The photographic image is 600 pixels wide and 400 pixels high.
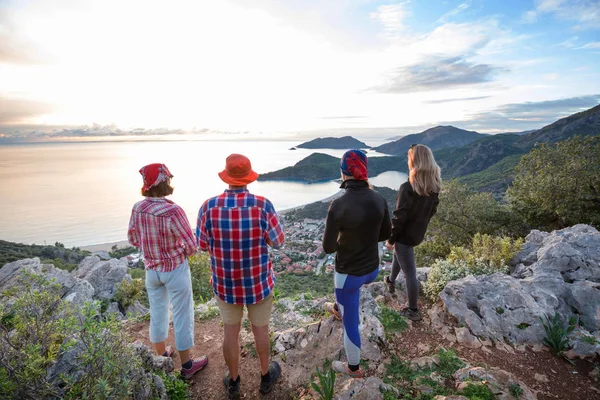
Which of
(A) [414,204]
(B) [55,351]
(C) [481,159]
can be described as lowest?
(C) [481,159]

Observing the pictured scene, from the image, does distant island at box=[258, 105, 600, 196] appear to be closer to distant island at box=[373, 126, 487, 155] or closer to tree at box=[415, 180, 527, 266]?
tree at box=[415, 180, 527, 266]

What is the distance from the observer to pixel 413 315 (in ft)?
12.5

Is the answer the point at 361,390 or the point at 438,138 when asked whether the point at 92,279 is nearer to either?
the point at 361,390

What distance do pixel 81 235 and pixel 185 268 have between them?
4848 centimetres

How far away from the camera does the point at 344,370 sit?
2.95 metres

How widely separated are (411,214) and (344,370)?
6.05ft

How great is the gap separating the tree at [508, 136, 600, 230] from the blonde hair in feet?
27.1

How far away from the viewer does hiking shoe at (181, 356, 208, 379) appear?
3154 mm

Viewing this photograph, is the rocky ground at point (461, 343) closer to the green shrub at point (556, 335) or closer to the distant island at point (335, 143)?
the green shrub at point (556, 335)

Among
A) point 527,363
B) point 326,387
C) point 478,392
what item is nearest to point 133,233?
point 326,387

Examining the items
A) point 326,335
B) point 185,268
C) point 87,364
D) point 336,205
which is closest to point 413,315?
point 326,335

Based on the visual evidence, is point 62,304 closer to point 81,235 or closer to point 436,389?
point 436,389

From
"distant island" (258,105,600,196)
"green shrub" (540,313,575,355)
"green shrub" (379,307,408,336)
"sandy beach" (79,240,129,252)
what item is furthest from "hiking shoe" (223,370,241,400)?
"distant island" (258,105,600,196)

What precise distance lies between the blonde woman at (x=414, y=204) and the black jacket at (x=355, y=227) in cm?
75
